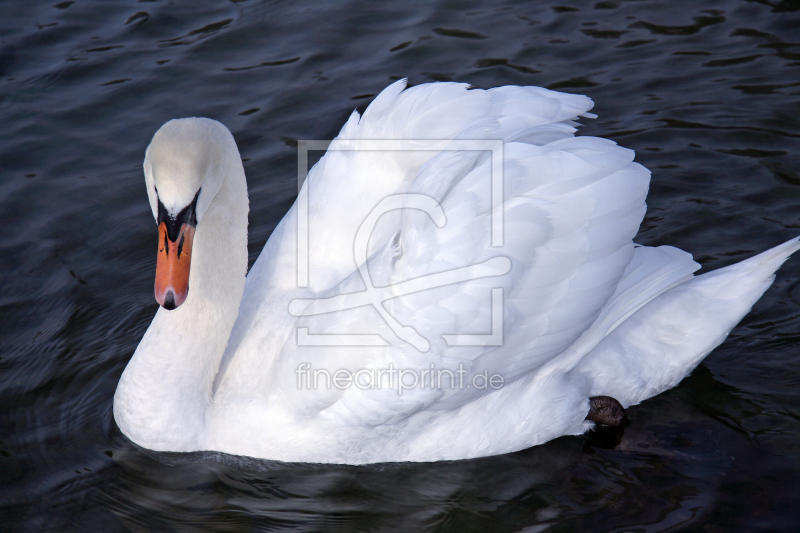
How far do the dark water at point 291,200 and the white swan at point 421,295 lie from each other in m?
0.27

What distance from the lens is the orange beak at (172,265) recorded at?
394 centimetres

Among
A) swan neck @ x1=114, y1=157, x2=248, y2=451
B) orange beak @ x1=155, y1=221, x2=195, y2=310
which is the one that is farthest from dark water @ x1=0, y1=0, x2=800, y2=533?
orange beak @ x1=155, y1=221, x2=195, y2=310

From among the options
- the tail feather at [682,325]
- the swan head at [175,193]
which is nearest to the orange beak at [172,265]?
the swan head at [175,193]

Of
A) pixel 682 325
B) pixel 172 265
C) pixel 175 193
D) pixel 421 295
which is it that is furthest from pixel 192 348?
pixel 682 325

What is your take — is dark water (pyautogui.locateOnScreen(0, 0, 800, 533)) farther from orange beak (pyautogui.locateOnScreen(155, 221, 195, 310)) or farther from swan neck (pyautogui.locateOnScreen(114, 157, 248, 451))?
orange beak (pyautogui.locateOnScreen(155, 221, 195, 310))

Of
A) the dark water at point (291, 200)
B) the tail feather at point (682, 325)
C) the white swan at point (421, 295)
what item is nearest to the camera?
the white swan at point (421, 295)

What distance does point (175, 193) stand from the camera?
12.8ft

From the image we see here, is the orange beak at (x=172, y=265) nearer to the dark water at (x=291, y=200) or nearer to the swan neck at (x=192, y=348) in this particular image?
the swan neck at (x=192, y=348)

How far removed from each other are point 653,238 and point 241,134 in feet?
12.1

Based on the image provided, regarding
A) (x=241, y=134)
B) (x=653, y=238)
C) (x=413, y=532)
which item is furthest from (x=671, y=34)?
(x=413, y=532)

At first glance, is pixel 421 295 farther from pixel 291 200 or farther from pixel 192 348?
pixel 291 200

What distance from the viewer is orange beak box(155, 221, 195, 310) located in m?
3.94

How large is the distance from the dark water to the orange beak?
1249mm

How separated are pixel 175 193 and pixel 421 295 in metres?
1.23
